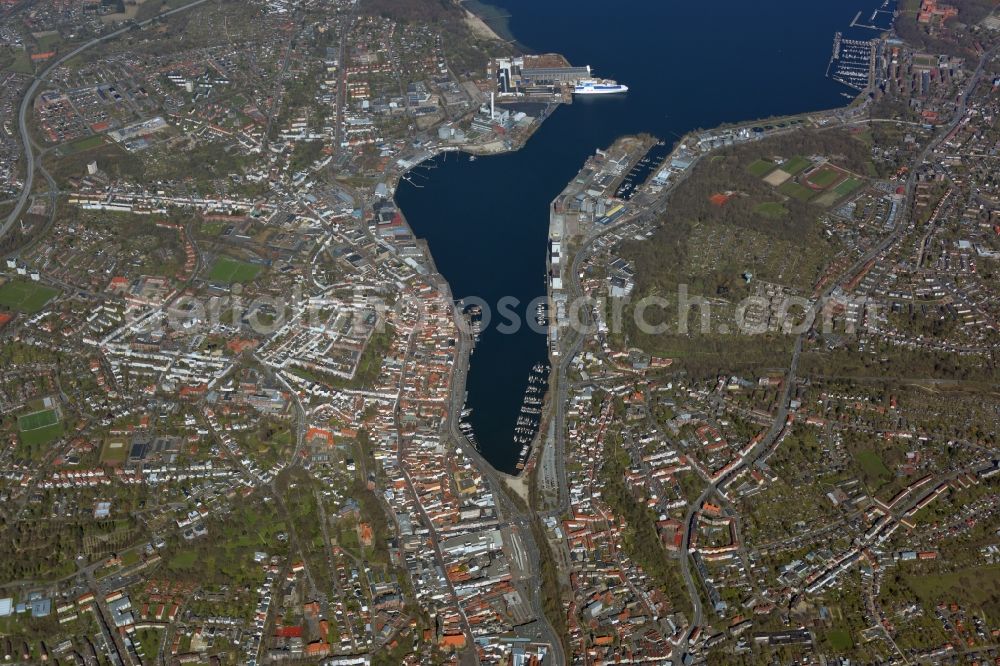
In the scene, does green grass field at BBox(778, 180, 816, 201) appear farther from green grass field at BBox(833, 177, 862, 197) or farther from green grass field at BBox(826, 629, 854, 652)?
green grass field at BBox(826, 629, 854, 652)

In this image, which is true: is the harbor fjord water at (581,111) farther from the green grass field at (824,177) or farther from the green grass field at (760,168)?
the green grass field at (824,177)

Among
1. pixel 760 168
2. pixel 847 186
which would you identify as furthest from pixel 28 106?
pixel 847 186

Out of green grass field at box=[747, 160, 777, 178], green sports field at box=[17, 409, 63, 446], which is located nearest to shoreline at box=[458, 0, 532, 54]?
green grass field at box=[747, 160, 777, 178]

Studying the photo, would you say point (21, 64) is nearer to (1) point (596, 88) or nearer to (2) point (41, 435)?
A: (2) point (41, 435)

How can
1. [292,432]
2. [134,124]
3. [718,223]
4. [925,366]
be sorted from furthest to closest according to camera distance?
[134,124] → [718,223] → [925,366] → [292,432]

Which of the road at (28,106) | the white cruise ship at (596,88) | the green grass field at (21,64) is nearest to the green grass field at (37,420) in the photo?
the road at (28,106)

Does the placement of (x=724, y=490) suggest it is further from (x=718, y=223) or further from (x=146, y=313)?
(x=146, y=313)

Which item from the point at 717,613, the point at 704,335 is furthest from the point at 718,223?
the point at 717,613
